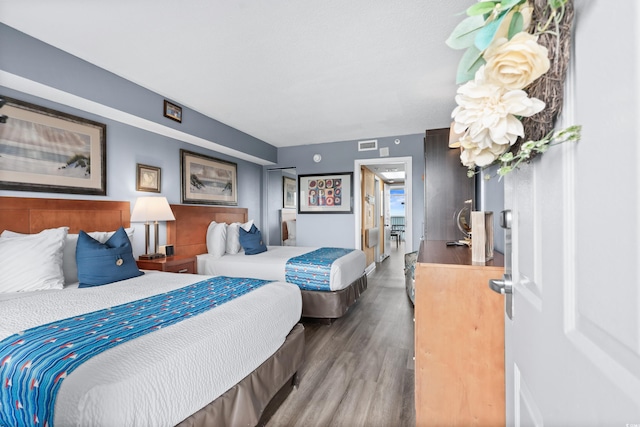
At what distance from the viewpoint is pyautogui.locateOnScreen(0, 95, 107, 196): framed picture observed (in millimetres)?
2281

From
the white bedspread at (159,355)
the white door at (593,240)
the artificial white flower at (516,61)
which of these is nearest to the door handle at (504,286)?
the white door at (593,240)

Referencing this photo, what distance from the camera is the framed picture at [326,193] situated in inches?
211

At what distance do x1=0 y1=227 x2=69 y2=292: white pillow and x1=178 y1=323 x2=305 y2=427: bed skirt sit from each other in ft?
5.29

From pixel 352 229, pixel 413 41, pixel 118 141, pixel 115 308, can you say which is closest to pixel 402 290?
pixel 352 229

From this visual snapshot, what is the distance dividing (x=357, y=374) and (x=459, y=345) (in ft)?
3.56

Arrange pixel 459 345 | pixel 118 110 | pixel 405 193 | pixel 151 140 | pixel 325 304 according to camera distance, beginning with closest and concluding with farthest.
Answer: pixel 459 345 → pixel 118 110 → pixel 325 304 → pixel 151 140 → pixel 405 193

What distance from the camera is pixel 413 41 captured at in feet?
7.38

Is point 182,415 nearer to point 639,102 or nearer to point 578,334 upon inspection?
point 578,334

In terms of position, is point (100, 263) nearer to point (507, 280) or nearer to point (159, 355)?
point (159, 355)

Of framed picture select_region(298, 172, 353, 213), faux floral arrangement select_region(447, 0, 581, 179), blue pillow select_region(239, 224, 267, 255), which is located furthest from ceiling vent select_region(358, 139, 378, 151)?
faux floral arrangement select_region(447, 0, 581, 179)

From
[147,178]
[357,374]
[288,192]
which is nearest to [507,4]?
[357,374]

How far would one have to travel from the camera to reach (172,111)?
132 inches

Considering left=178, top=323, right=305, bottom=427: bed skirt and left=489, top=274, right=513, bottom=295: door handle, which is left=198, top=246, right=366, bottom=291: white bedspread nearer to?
left=178, top=323, right=305, bottom=427: bed skirt

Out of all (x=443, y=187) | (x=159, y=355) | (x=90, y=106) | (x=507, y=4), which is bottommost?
(x=159, y=355)
